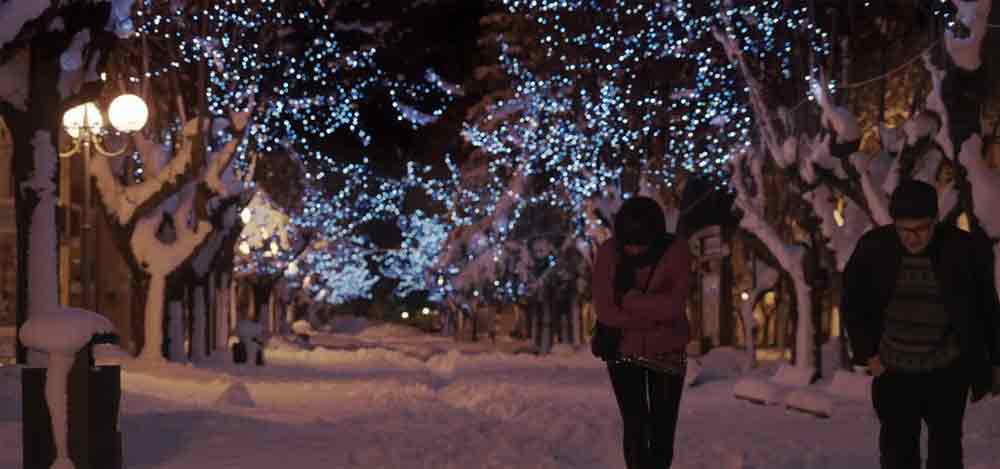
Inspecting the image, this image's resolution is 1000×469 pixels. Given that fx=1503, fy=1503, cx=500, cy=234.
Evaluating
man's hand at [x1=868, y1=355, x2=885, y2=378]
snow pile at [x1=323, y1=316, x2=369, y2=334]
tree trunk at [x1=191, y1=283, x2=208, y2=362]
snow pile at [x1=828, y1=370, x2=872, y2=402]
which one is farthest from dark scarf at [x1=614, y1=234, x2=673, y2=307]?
snow pile at [x1=323, y1=316, x2=369, y2=334]

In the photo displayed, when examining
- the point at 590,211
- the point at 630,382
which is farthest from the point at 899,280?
the point at 590,211

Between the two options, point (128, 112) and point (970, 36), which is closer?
point (970, 36)

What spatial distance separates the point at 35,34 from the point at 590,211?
2613cm

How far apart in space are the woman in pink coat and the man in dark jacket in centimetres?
112

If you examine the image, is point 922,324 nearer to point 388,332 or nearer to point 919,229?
point 919,229

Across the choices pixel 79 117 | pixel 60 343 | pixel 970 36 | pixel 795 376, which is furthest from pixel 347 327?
pixel 60 343

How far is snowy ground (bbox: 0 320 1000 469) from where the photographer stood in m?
11.2

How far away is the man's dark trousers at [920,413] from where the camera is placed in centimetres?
684

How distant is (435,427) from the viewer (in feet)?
48.3

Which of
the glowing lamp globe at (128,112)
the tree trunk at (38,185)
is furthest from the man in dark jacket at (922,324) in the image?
the glowing lamp globe at (128,112)

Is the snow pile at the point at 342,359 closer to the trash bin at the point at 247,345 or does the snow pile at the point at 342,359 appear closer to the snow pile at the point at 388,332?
the trash bin at the point at 247,345

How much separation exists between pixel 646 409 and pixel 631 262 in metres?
0.79

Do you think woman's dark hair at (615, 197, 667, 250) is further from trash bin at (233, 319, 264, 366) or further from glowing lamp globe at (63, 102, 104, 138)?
trash bin at (233, 319, 264, 366)

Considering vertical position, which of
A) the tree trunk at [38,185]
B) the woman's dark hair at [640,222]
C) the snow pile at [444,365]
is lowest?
the snow pile at [444,365]
